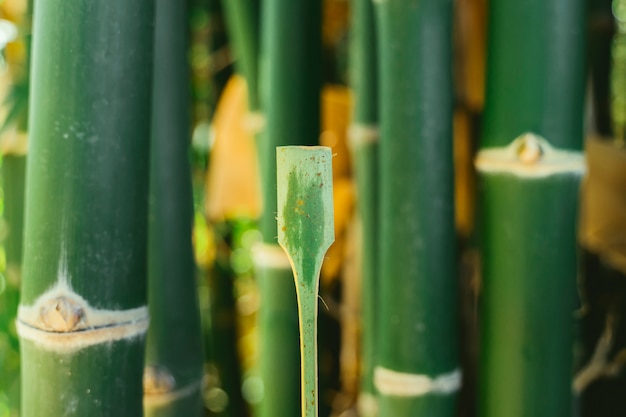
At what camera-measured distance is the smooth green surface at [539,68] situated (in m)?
0.36

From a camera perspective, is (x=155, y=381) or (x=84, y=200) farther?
(x=155, y=381)

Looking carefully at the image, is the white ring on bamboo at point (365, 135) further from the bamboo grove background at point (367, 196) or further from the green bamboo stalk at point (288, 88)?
the green bamboo stalk at point (288, 88)

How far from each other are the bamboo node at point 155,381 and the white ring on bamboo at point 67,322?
0.34 feet

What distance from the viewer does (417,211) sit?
38cm

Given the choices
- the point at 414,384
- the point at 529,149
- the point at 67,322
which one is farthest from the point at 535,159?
the point at 67,322

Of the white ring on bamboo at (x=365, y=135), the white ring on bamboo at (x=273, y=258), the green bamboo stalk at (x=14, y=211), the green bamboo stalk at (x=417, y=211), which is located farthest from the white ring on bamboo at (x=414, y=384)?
the green bamboo stalk at (x=14, y=211)

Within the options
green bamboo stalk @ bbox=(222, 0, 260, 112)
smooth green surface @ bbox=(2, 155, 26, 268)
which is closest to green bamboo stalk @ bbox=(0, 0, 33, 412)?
smooth green surface @ bbox=(2, 155, 26, 268)

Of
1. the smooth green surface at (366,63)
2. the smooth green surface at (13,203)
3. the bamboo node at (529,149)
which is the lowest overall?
the smooth green surface at (13,203)

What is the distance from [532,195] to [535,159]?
0.07 ft

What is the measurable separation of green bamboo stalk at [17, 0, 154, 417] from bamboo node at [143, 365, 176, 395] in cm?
9

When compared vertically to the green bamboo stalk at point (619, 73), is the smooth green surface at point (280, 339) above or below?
below

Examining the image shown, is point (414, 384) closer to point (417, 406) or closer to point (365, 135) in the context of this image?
point (417, 406)

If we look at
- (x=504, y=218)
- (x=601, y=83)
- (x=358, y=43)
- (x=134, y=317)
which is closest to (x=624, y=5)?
(x=601, y=83)

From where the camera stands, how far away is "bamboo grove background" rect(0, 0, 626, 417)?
297mm
